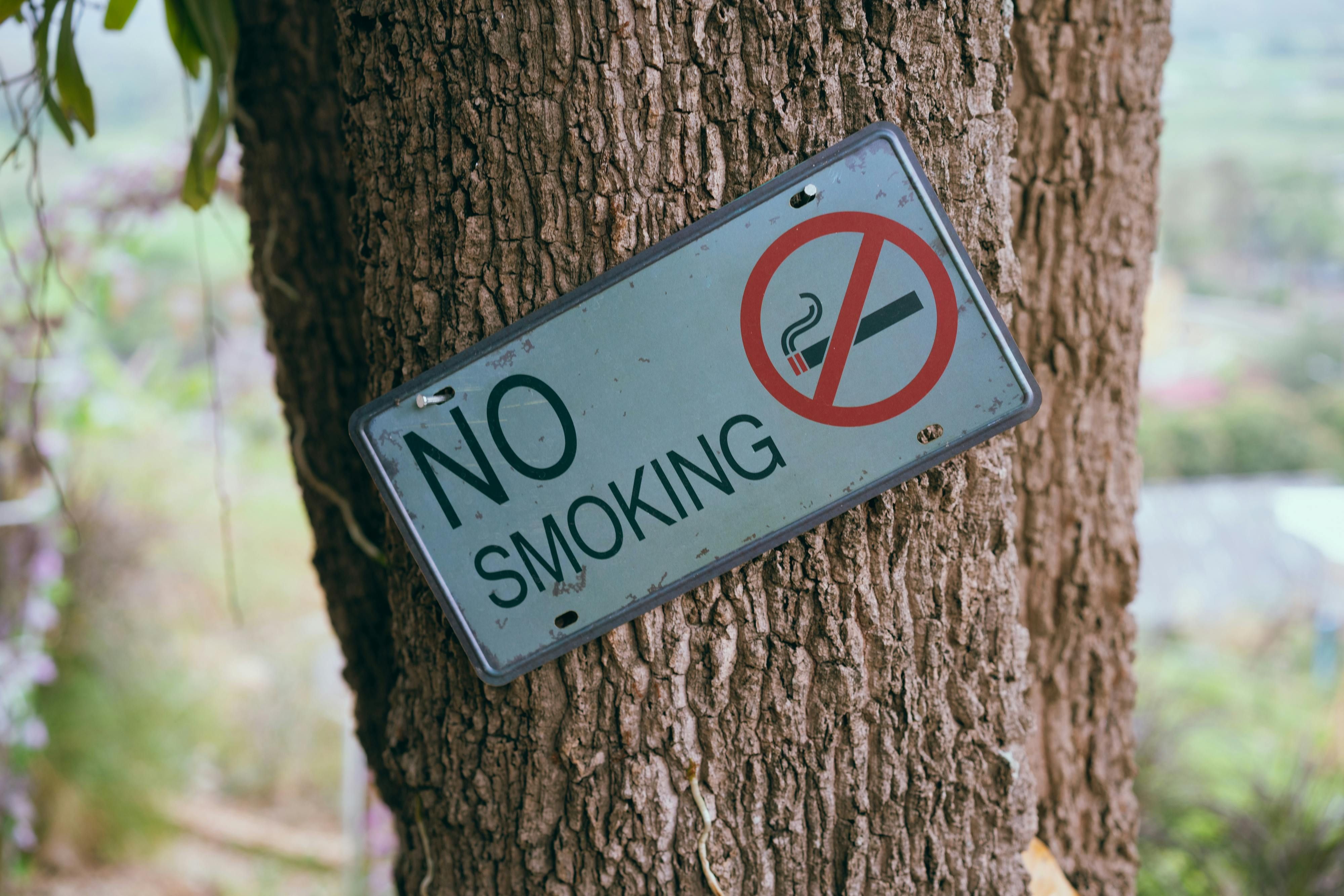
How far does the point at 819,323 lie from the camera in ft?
1.85

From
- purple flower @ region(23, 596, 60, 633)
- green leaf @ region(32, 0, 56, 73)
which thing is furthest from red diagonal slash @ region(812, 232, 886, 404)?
purple flower @ region(23, 596, 60, 633)

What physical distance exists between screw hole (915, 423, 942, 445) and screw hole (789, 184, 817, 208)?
183 mm

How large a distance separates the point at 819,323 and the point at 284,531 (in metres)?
3.41

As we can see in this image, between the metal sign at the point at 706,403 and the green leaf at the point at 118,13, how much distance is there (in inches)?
17.8

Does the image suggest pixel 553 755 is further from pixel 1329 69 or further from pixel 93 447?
pixel 1329 69

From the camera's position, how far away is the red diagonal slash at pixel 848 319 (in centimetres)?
56

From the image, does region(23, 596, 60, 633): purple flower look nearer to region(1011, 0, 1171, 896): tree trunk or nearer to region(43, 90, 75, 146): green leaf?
region(43, 90, 75, 146): green leaf

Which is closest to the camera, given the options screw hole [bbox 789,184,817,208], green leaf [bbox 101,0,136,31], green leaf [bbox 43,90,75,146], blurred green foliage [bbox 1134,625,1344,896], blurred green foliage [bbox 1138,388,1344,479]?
screw hole [bbox 789,184,817,208]

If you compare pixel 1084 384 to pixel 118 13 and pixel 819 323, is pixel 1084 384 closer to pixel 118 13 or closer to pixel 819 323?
pixel 819 323

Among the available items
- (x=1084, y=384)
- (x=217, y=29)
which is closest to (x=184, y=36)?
(x=217, y=29)

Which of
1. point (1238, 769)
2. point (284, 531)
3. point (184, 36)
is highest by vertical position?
point (184, 36)

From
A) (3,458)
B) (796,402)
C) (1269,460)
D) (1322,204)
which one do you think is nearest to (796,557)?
(796,402)

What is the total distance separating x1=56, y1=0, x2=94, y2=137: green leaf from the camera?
2.38 ft

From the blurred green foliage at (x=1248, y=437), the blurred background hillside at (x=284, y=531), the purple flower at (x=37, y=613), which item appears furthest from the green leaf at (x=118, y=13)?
the blurred green foliage at (x=1248, y=437)
